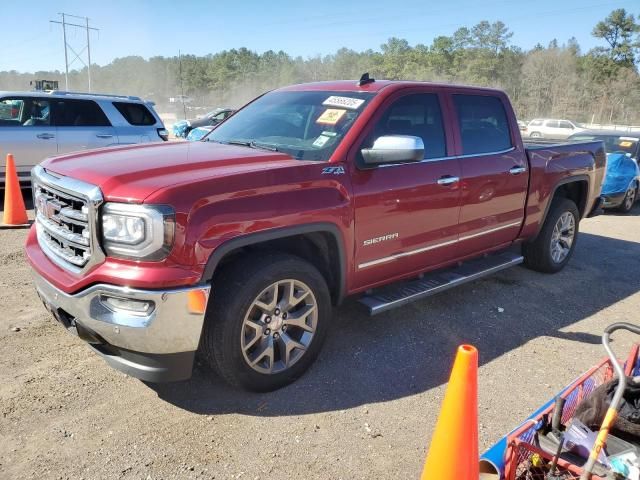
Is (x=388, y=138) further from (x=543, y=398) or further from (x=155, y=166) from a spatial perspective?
(x=543, y=398)

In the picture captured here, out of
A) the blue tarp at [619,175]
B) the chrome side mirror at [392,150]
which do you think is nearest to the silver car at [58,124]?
the chrome side mirror at [392,150]

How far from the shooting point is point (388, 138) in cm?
338

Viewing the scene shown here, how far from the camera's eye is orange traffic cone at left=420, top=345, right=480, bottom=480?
6.64ft

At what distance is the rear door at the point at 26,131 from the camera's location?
8.28 metres

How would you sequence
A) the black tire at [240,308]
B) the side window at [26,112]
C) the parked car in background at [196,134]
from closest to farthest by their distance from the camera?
the black tire at [240,308], the parked car in background at [196,134], the side window at [26,112]

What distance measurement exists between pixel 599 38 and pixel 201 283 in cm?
7678

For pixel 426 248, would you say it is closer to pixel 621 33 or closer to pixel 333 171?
pixel 333 171

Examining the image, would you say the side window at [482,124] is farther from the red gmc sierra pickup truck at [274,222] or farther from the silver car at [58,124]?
the silver car at [58,124]

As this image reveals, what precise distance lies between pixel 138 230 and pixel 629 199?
1030 centimetres

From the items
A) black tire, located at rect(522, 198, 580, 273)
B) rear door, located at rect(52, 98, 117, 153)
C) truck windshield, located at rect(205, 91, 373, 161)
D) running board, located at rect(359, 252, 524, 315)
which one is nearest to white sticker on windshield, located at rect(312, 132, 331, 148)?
truck windshield, located at rect(205, 91, 373, 161)

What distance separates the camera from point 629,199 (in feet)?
33.1

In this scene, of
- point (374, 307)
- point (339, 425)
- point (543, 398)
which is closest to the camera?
point (339, 425)

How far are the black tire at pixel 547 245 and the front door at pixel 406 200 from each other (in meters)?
1.73

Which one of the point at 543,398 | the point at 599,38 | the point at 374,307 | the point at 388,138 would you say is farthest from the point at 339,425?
the point at 599,38
